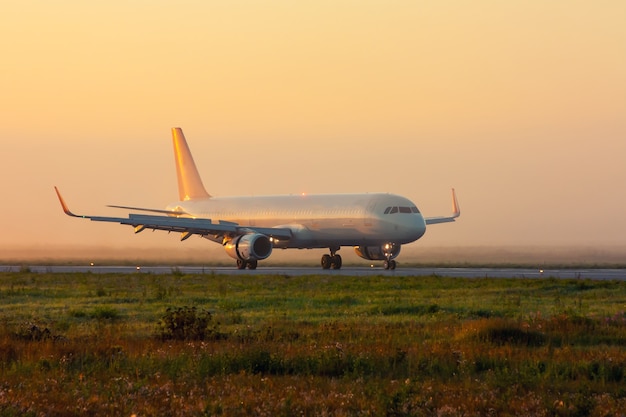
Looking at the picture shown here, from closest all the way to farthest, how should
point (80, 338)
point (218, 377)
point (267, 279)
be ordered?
point (218, 377) → point (80, 338) → point (267, 279)

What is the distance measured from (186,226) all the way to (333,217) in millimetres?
8524

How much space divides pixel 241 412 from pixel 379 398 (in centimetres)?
165

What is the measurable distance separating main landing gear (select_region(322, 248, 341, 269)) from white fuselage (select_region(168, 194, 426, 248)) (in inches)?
64.5

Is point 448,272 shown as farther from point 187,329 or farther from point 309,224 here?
point 187,329

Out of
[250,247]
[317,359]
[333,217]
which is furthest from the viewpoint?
[250,247]

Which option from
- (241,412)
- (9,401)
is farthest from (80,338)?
(241,412)

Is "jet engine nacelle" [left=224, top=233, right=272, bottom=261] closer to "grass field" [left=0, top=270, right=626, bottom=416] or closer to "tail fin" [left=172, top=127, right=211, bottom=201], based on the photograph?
"tail fin" [left=172, top=127, right=211, bottom=201]

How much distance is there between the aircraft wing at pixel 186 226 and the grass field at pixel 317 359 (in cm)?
2497

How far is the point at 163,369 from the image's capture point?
51.0ft

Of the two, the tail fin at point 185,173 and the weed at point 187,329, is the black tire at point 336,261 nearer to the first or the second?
the tail fin at point 185,173

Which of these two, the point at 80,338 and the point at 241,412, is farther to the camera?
the point at 80,338

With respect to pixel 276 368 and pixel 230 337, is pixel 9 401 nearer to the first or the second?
pixel 276 368

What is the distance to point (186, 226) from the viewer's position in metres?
58.7

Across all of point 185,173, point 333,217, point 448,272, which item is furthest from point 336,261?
point 185,173
